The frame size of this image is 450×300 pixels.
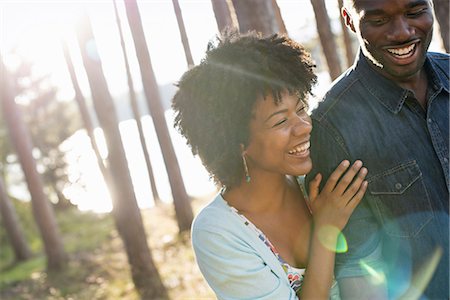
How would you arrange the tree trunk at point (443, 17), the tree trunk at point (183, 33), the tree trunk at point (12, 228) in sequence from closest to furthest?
the tree trunk at point (443, 17), the tree trunk at point (183, 33), the tree trunk at point (12, 228)

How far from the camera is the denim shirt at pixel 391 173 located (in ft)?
9.07

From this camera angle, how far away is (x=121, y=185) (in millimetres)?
9219

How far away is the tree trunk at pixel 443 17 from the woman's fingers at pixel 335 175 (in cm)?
309

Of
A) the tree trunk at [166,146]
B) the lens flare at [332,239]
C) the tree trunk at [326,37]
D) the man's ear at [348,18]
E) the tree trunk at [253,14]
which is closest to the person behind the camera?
the lens flare at [332,239]

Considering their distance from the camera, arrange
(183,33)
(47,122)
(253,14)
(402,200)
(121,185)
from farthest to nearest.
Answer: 1. (47,122)
2. (183,33)
3. (121,185)
4. (253,14)
5. (402,200)

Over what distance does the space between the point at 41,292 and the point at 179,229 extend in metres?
3.12

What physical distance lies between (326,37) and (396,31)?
5.22 meters

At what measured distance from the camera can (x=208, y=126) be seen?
2.77m

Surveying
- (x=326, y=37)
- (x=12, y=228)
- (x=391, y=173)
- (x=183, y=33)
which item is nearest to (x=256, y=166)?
(x=391, y=173)

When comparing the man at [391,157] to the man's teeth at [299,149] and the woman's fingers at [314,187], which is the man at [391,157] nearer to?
the woman's fingers at [314,187]

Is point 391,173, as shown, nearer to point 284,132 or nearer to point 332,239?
point 332,239

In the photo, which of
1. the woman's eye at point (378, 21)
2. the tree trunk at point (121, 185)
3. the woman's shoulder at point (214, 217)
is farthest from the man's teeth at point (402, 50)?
the tree trunk at point (121, 185)

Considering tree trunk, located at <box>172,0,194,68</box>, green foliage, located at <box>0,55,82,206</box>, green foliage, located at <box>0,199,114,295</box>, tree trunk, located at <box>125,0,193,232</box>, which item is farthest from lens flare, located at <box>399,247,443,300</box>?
green foliage, located at <box>0,55,82,206</box>

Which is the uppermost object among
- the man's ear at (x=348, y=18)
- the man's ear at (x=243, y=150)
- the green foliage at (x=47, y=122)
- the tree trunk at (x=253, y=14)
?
the tree trunk at (x=253, y=14)
